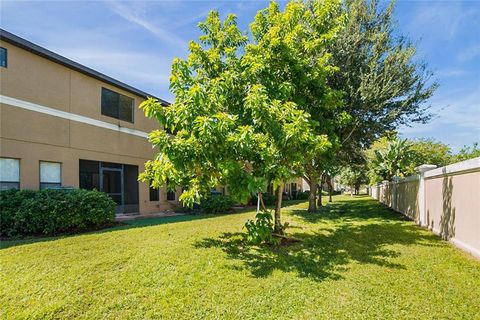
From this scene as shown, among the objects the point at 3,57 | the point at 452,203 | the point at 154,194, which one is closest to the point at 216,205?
the point at 154,194

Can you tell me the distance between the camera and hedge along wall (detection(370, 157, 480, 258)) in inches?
245

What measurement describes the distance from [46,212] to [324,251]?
26.9 ft

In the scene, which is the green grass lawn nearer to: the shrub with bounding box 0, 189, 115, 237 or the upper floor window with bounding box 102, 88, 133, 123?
the shrub with bounding box 0, 189, 115, 237

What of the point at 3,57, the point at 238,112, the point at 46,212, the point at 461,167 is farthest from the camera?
the point at 3,57

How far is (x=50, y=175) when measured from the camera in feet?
37.6

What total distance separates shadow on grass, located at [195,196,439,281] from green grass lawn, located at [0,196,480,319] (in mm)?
23

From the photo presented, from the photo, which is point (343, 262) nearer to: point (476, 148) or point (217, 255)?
point (217, 255)

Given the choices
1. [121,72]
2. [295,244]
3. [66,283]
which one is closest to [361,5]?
[295,244]

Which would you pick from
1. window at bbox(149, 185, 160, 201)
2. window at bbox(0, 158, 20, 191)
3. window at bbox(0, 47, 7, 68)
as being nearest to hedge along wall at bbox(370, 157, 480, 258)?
window at bbox(149, 185, 160, 201)

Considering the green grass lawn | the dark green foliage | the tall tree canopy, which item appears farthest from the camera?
the tall tree canopy

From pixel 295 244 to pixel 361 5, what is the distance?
10.5m

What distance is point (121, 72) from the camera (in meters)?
14.8

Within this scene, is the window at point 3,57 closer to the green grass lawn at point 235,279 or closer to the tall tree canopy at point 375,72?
the green grass lawn at point 235,279

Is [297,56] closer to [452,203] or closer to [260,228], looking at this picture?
[260,228]
